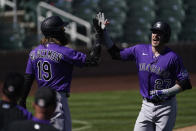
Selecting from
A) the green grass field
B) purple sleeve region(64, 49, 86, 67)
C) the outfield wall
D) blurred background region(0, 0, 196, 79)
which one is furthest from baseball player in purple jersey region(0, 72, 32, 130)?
blurred background region(0, 0, 196, 79)

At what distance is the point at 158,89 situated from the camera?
242 inches

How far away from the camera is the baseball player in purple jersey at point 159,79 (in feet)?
20.0

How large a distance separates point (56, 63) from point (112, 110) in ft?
25.4

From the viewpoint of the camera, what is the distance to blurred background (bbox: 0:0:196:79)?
2180 centimetres

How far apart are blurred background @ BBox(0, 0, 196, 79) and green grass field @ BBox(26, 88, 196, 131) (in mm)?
4319

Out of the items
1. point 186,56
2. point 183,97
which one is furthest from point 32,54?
point 186,56

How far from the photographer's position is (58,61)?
570cm

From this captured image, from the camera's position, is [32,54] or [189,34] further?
[189,34]

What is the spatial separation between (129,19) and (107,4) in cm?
179

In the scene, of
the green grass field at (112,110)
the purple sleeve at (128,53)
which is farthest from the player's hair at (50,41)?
the green grass field at (112,110)

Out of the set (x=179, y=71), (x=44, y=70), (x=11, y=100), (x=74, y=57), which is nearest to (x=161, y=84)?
(x=179, y=71)

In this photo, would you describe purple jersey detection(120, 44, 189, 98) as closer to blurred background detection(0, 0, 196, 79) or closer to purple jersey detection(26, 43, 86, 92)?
purple jersey detection(26, 43, 86, 92)

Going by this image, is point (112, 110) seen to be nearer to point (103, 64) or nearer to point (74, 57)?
point (74, 57)

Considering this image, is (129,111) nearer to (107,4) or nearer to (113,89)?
(113,89)
